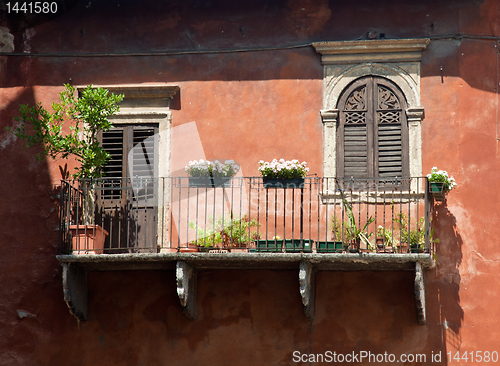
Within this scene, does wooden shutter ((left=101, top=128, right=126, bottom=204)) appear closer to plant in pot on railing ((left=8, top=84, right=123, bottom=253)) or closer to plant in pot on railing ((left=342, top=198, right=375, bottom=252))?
plant in pot on railing ((left=8, top=84, right=123, bottom=253))

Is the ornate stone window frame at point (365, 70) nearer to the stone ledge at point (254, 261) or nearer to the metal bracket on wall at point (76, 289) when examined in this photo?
the stone ledge at point (254, 261)

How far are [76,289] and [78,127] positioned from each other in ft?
6.78

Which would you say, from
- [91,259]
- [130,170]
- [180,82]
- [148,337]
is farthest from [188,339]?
[180,82]

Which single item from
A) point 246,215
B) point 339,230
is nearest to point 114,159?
point 246,215

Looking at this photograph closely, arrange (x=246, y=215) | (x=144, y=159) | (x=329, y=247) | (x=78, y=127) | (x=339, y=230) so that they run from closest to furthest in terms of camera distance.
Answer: (x=329, y=247) < (x=339, y=230) < (x=246, y=215) < (x=78, y=127) < (x=144, y=159)

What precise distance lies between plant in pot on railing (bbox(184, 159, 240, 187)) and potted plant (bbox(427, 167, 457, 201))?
236 cm

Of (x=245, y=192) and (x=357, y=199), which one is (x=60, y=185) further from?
(x=357, y=199)

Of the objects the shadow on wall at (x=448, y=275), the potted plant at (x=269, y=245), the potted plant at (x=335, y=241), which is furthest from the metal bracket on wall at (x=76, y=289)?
the shadow on wall at (x=448, y=275)

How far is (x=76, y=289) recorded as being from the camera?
9.07 metres

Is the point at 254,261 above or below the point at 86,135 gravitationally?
below

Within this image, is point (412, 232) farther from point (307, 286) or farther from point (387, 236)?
point (307, 286)

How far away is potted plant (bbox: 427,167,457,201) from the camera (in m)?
8.95

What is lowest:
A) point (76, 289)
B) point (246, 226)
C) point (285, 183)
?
point (76, 289)

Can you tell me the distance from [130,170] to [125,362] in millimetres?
2408
